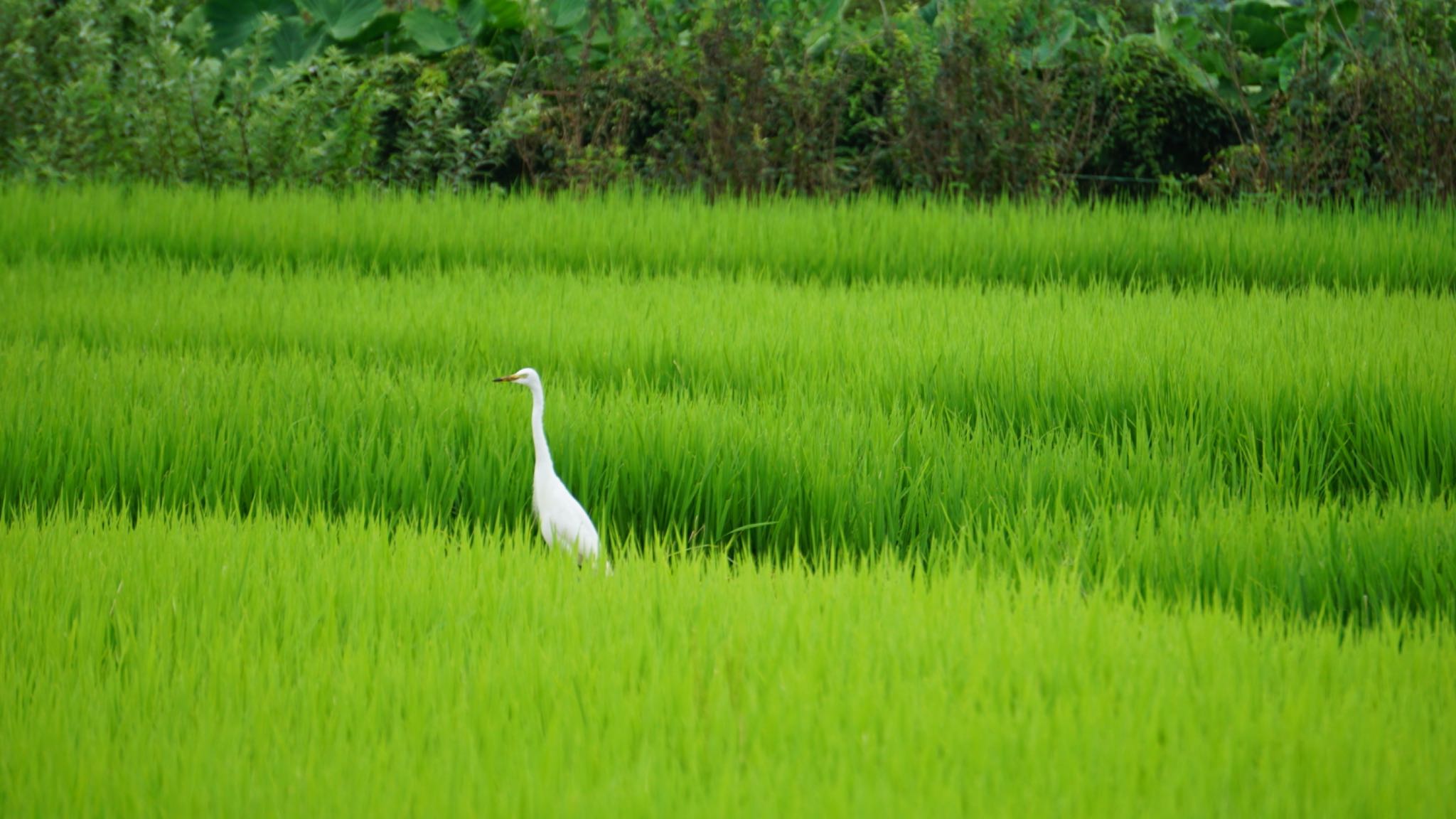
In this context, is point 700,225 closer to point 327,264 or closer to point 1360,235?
point 327,264

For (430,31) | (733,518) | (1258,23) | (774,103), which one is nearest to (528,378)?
(733,518)

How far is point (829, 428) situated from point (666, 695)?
153 centimetres

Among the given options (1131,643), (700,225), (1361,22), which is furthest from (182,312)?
(1361,22)

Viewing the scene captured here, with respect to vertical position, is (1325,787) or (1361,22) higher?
(1361,22)

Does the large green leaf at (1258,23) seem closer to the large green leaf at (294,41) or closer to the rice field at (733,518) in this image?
the rice field at (733,518)

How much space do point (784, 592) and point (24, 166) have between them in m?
8.09

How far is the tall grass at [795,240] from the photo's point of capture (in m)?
5.70

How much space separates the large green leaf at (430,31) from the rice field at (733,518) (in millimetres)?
4328

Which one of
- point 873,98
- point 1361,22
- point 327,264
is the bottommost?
point 327,264

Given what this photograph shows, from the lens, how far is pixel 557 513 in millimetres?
2748

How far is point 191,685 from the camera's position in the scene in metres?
1.93

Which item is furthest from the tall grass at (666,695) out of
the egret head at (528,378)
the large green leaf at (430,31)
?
the large green leaf at (430,31)

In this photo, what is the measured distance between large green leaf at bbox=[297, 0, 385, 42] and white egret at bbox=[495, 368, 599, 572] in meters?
8.63

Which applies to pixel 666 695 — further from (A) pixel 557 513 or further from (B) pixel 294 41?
(B) pixel 294 41
